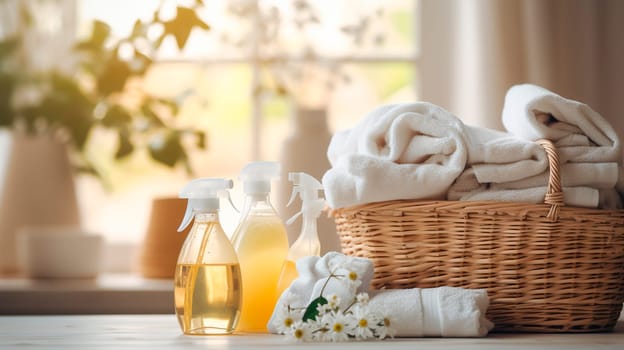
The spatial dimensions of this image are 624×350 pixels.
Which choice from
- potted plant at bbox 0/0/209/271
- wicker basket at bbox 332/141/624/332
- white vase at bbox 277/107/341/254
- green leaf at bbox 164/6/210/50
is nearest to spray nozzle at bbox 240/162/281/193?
wicker basket at bbox 332/141/624/332

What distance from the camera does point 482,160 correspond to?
35.1 inches

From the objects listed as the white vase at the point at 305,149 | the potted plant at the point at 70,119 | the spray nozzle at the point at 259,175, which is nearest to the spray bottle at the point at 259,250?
the spray nozzle at the point at 259,175

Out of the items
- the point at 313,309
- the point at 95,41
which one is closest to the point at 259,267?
the point at 313,309

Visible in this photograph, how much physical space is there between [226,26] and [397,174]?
1.17 metres

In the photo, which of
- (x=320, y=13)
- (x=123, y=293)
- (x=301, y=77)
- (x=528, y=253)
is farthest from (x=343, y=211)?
(x=320, y=13)

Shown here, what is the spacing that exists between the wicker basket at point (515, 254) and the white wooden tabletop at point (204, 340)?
3 centimetres

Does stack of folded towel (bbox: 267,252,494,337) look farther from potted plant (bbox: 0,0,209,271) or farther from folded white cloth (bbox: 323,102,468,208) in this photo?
potted plant (bbox: 0,0,209,271)

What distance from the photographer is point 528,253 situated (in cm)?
88

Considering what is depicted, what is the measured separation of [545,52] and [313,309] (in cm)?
106

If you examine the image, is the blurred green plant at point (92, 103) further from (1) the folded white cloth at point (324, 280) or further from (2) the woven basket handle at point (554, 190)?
(2) the woven basket handle at point (554, 190)

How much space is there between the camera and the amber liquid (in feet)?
2.88

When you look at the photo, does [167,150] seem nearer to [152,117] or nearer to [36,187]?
[152,117]

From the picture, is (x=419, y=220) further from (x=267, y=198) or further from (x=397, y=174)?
(x=267, y=198)

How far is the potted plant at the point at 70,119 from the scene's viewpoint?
1.73 metres
